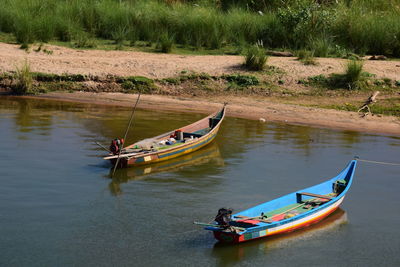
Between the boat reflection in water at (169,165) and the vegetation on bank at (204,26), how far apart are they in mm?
10045

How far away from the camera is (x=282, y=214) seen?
473 inches

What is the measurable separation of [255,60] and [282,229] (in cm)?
1389

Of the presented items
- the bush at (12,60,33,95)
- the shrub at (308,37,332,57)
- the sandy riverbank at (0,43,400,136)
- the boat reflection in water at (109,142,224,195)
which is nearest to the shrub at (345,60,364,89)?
the sandy riverbank at (0,43,400,136)

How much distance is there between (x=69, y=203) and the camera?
13.0 metres

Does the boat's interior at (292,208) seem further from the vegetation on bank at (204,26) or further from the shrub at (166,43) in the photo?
the shrub at (166,43)

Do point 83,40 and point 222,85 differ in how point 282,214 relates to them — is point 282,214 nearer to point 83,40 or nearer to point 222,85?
point 222,85

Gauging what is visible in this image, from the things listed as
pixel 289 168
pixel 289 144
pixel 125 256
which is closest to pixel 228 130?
pixel 289 144

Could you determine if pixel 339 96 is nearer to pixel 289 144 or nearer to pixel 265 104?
pixel 265 104

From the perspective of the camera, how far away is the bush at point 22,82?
23.4 metres

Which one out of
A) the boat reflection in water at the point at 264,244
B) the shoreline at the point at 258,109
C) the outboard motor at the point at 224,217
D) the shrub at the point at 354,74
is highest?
the shrub at the point at 354,74

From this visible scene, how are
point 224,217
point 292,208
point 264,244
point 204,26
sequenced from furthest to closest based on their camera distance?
point 204,26 → point 292,208 → point 264,244 → point 224,217

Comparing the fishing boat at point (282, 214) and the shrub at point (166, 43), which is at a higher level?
the shrub at point (166, 43)

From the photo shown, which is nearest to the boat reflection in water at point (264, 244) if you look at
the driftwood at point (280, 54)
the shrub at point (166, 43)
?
the driftwood at point (280, 54)

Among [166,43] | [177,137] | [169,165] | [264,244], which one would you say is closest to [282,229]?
[264,244]
